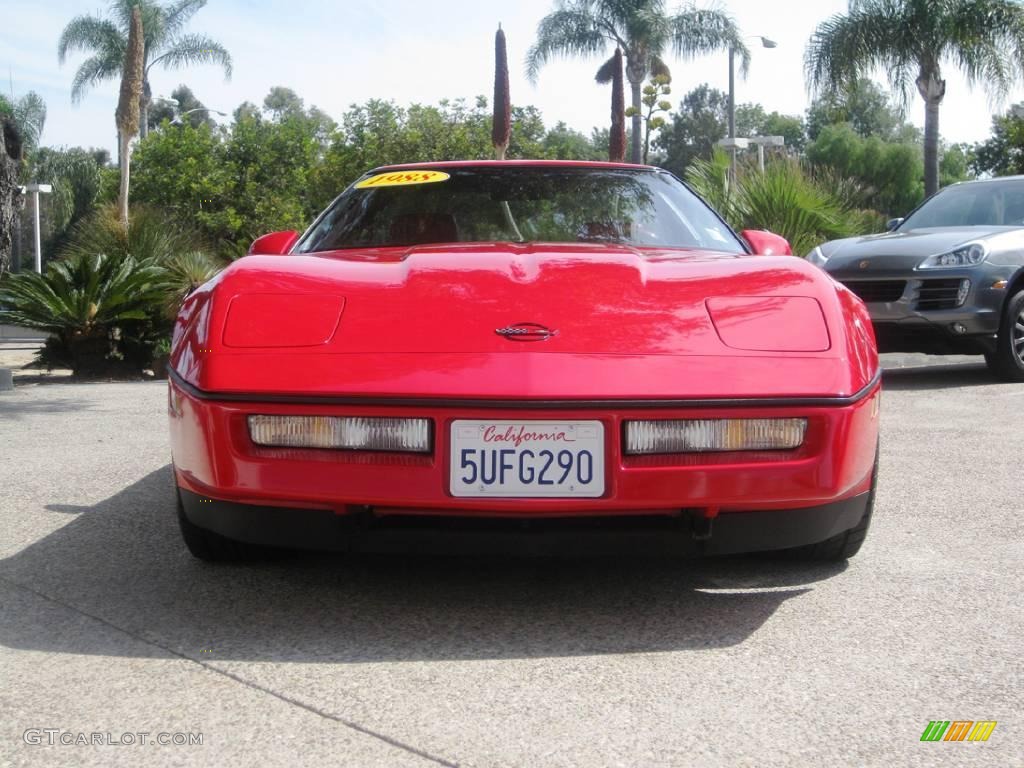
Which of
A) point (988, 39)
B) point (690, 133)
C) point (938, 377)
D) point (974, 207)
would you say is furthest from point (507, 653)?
point (690, 133)

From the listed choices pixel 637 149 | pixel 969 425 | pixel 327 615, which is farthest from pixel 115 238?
pixel 637 149

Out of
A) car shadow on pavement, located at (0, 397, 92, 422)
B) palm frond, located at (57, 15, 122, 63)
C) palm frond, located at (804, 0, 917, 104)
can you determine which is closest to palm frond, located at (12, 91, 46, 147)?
palm frond, located at (57, 15, 122, 63)

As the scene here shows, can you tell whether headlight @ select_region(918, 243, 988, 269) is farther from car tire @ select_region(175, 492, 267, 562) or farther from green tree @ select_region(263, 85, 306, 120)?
green tree @ select_region(263, 85, 306, 120)

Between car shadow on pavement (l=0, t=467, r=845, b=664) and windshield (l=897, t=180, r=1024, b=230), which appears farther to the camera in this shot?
windshield (l=897, t=180, r=1024, b=230)

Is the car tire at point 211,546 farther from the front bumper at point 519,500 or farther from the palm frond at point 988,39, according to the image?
the palm frond at point 988,39

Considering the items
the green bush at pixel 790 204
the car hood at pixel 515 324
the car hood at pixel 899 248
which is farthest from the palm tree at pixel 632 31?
the car hood at pixel 515 324

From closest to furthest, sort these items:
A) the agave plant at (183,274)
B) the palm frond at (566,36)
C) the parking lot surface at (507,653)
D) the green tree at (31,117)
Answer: the parking lot surface at (507,653), the agave plant at (183,274), the palm frond at (566,36), the green tree at (31,117)

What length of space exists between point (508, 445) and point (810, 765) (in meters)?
0.94

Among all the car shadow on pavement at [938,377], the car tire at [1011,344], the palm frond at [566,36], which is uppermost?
the palm frond at [566,36]

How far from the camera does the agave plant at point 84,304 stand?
10.7 m

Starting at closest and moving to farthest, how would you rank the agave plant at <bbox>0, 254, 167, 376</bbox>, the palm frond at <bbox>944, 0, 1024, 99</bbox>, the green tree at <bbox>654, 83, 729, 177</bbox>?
the agave plant at <bbox>0, 254, 167, 376</bbox>, the palm frond at <bbox>944, 0, 1024, 99</bbox>, the green tree at <bbox>654, 83, 729, 177</bbox>

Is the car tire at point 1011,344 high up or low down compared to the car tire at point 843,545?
down

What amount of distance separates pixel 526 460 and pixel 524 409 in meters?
0.11

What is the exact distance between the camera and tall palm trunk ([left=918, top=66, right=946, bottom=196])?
88.0 ft
